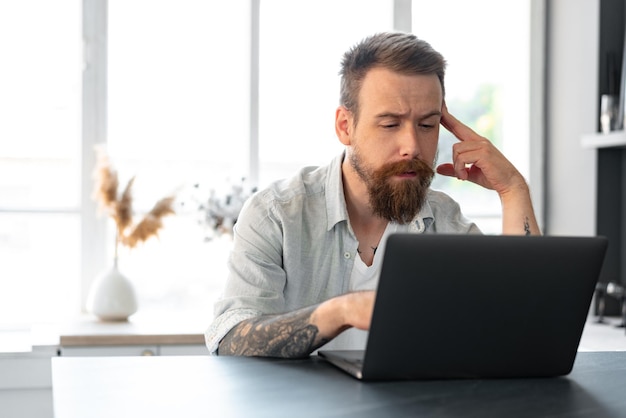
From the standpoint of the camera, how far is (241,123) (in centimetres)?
379

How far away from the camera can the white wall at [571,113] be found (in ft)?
12.6

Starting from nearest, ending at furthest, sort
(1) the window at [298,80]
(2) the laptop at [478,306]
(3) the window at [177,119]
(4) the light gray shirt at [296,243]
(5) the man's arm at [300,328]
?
(2) the laptop at [478,306] → (5) the man's arm at [300,328] → (4) the light gray shirt at [296,243] → (3) the window at [177,119] → (1) the window at [298,80]

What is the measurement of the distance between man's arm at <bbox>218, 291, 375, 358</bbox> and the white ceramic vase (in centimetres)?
170

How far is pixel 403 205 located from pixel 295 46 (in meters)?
1.93

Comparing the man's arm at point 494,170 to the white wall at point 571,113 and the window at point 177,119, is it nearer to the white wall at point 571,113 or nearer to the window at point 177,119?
the window at point 177,119

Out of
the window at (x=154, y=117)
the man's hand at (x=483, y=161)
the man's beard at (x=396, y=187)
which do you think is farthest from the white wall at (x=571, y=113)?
the man's beard at (x=396, y=187)

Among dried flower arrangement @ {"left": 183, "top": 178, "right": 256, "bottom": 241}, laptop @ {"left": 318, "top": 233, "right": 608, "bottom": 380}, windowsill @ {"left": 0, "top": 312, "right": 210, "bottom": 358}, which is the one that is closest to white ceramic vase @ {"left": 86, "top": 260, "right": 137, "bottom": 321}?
windowsill @ {"left": 0, "top": 312, "right": 210, "bottom": 358}

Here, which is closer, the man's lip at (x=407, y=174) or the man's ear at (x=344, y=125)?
the man's lip at (x=407, y=174)

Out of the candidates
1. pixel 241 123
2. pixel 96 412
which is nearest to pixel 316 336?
pixel 96 412

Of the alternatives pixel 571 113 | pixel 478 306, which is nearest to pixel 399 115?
pixel 478 306

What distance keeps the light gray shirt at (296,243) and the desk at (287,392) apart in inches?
16.0

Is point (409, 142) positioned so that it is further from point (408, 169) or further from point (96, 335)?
point (96, 335)

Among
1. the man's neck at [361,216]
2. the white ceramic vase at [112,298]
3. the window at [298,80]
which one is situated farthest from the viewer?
the window at [298,80]

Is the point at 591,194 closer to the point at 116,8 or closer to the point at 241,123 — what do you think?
the point at 241,123
